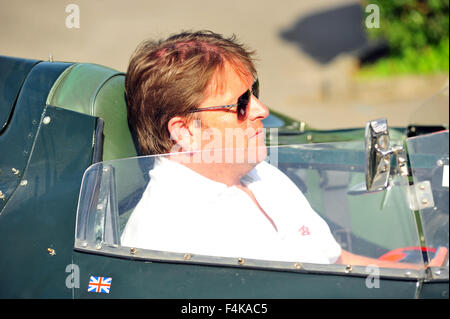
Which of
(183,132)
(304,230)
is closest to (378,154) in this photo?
(304,230)

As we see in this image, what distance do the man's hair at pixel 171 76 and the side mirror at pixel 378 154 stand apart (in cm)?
54

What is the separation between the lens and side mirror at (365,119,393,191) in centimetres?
153

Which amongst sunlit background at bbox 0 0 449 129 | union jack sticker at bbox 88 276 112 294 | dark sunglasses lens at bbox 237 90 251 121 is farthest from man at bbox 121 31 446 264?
sunlit background at bbox 0 0 449 129

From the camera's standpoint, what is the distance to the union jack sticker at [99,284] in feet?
5.10

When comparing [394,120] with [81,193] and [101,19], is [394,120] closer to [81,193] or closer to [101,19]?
[81,193]

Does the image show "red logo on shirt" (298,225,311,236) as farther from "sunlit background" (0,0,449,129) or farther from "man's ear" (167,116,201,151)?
"sunlit background" (0,0,449,129)

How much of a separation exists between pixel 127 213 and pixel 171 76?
19.2 inches

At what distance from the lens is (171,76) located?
1.82m

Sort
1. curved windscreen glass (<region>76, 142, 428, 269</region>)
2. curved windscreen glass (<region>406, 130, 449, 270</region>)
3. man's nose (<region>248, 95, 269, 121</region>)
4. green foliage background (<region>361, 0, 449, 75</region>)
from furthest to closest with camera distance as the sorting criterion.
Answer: green foliage background (<region>361, 0, 449, 75</region>) → man's nose (<region>248, 95, 269, 121</region>) → curved windscreen glass (<region>76, 142, 428, 269</region>) → curved windscreen glass (<region>406, 130, 449, 270</region>)

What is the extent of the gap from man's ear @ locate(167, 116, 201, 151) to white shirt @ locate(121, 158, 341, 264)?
141 millimetres

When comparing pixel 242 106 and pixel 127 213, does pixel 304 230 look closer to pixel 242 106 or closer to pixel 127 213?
pixel 242 106

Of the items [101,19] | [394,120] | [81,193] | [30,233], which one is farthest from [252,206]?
[101,19]

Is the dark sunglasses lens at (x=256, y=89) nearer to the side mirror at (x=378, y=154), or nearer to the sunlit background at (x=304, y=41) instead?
the side mirror at (x=378, y=154)

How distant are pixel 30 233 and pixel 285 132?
1.69 meters
